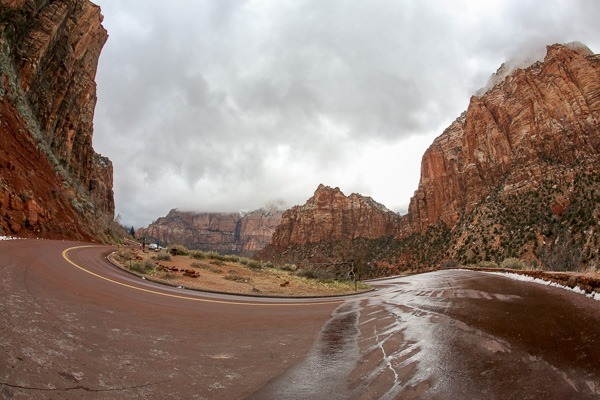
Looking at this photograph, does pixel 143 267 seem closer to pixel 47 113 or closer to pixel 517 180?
pixel 47 113

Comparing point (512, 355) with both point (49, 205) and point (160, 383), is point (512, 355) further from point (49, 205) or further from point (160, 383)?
point (49, 205)

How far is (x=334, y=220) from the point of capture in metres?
149

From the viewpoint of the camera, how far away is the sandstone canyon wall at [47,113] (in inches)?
1130

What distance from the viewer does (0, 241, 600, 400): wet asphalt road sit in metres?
3.91

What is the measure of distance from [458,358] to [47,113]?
57805 millimetres

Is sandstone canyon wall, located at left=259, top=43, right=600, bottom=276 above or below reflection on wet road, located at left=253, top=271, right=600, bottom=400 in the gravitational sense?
above

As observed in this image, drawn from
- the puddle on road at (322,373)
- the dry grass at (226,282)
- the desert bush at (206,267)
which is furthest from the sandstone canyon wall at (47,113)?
the puddle on road at (322,373)

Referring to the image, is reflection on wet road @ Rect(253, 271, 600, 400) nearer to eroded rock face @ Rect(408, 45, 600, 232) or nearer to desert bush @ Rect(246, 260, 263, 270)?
desert bush @ Rect(246, 260, 263, 270)

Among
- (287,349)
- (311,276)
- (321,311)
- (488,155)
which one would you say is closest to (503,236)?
(488,155)

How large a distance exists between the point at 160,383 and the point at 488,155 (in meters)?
105

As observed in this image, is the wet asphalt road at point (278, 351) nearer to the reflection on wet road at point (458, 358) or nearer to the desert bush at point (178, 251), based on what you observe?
the reflection on wet road at point (458, 358)

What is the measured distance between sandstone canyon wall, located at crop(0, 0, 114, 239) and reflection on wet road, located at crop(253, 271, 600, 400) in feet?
88.9

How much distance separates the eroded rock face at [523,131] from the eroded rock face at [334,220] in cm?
2617

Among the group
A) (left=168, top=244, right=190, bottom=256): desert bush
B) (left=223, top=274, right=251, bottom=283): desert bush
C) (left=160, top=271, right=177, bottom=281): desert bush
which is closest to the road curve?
(left=160, top=271, right=177, bottom=281): desert bush
